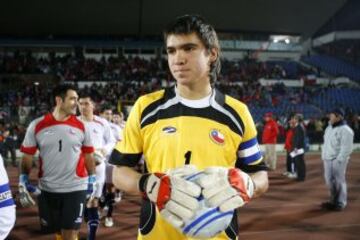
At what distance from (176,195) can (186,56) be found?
743 millimetres

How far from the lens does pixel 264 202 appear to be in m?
9.84

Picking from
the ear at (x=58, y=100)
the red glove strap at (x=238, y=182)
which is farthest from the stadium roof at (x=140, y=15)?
the red glove strap at (x=238, y=182)

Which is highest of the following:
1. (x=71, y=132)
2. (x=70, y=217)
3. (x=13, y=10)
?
(x=13, y=10)

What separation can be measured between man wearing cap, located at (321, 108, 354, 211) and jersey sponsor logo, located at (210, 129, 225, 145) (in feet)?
22.2

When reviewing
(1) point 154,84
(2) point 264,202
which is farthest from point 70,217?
(1) point 154,84

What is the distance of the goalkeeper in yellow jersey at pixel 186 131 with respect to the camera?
2.27 meters

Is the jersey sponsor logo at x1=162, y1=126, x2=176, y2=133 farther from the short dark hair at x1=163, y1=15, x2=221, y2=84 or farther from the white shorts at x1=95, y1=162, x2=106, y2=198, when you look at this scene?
the white shorts at x1=95, y1=162, x2=106, y2=198

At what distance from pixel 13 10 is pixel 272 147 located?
74.7ft

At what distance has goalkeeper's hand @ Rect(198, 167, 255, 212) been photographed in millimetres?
1929

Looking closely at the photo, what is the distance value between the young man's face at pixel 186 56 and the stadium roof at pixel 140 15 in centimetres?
2909

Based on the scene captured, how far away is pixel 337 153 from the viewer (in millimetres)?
8695

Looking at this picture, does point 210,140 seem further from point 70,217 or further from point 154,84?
point 154,84

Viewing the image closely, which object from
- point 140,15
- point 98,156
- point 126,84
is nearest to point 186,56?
point 98,156

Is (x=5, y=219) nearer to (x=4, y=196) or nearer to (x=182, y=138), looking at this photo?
(x=4, y=196)
